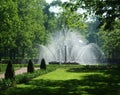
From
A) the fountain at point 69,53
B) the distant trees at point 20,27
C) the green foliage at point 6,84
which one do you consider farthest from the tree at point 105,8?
the fountain at point 69,53

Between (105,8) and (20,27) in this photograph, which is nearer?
(105,8)

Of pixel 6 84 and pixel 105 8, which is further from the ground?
pixel 105 8

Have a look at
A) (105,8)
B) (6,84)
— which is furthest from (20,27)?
(6,84)

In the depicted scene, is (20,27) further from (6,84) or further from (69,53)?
(6,84)

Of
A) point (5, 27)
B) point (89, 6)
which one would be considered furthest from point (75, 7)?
point (5, 27)

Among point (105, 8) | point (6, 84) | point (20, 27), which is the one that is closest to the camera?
point (6, 84)

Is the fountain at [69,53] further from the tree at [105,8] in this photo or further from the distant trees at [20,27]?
the tree at [105,8]

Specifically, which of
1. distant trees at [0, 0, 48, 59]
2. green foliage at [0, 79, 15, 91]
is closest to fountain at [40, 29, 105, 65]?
distant trees at [0, 0, 48, 59]

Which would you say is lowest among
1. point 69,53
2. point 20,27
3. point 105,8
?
→ point 69,53

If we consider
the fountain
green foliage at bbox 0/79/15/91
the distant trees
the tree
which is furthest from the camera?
the fountain

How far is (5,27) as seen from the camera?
41.4m

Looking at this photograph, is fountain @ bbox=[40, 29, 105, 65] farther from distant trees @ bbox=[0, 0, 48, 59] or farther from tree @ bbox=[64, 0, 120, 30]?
tree @ bbox=[64, 0, 120, 30]

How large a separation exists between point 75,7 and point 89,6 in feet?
4.89

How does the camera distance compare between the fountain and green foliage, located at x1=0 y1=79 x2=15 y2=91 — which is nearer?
green foliage, located at x1=0 y1=79 x2=15 y2=91
